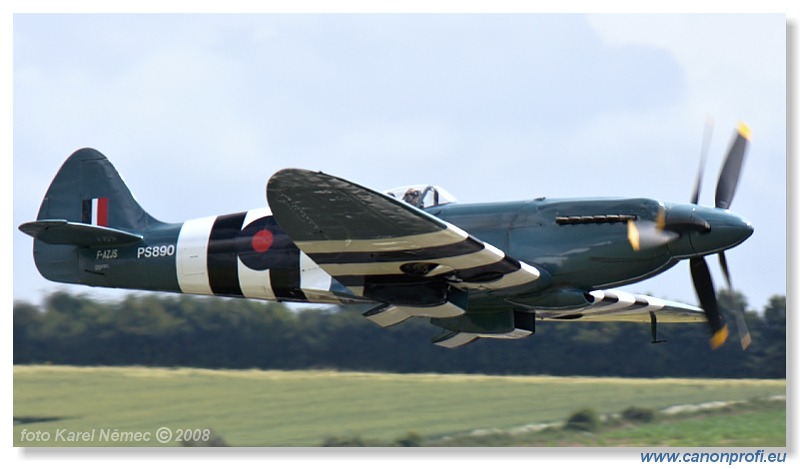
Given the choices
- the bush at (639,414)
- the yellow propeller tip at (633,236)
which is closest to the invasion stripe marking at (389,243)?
the yellow propeller tip at (633,236)

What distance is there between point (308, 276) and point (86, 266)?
112 inches

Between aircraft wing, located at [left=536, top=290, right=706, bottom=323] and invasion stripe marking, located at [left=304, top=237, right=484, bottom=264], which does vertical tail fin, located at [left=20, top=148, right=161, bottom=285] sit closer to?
invasion stripe marking, located at [left=304, top=237, right=484, bottom=264]

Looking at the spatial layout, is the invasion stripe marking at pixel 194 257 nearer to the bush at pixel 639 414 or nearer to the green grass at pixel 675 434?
the green grass at pixel 675 434

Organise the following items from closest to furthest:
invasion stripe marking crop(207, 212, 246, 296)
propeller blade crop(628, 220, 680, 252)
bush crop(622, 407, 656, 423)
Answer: propeller blade crop(628, 220, 680, 252), invasion stripe marking crop(207, 212, 246, 296), bush crop(622, 407, 656, 423)

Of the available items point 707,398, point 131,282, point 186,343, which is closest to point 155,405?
point 186,343

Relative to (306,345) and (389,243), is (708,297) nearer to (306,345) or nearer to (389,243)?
(389,243)

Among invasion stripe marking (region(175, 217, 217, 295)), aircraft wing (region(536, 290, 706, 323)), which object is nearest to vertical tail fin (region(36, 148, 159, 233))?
invasion stripe marking (region(175, 217, 217, 295))

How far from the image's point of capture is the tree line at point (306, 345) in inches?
591

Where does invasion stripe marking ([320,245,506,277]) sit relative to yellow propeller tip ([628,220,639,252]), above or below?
below

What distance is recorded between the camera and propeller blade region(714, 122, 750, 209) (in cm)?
1195

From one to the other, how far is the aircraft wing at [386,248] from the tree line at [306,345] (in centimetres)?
324

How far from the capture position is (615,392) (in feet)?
49.3

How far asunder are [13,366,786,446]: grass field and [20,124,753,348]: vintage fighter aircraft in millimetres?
1268

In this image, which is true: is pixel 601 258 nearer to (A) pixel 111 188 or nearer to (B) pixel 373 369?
(B) pixel 373 369
